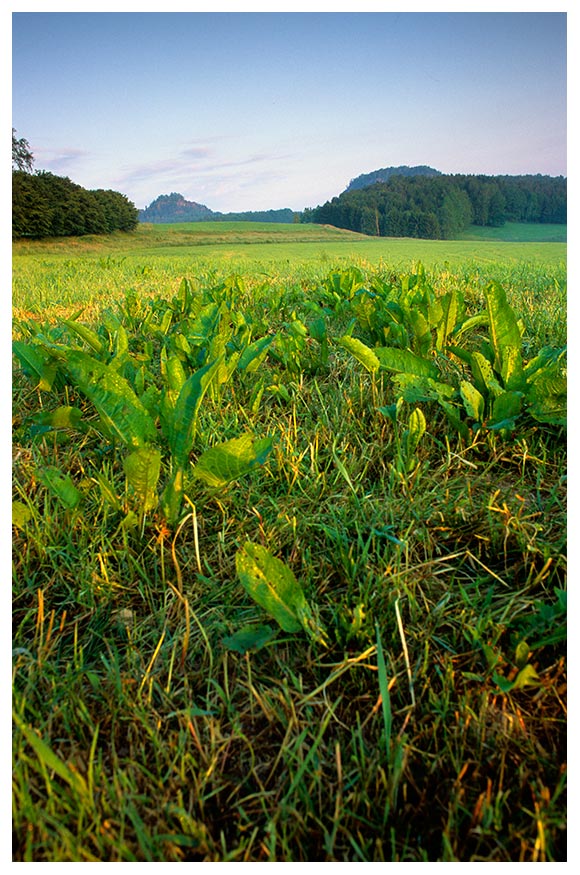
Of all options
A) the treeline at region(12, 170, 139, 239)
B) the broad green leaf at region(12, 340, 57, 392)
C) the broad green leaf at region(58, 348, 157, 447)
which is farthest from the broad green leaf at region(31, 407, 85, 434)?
the treeline at region(12, 170, 139, 239)

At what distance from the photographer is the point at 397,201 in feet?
166

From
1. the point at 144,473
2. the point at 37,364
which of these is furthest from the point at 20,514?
the point at 37,364

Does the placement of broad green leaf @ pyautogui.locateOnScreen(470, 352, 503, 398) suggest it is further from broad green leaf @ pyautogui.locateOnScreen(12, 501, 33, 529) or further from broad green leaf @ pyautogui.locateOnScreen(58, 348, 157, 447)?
broad green leaf @ pyautogui.locateOnScreen(12, 501, 33, 529)

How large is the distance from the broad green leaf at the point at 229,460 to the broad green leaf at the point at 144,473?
12 centimetres

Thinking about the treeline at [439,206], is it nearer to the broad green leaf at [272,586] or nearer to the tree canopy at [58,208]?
the tree canopy at [58,208]

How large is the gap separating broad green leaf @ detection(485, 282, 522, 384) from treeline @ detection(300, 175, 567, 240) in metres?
50.7

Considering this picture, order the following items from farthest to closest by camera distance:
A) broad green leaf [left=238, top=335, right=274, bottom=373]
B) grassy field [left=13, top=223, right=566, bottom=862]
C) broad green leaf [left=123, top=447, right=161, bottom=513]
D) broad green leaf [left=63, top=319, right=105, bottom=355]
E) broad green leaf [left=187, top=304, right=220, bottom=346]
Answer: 1. broad green leaf [left=187, top=304, right=220, bottom=346]
2. broad green leaf [left=63, top=319, right=105, bottom=355]
3. broad green leaf [left=238, top=335, right=274, bottom=373]
4. broad green leaf [left=123, top=447, right=161, bottom=513]
5. grassy field [left=13, top=223, right=566, bottom=862]

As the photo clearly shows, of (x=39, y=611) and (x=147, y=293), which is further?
(x=147, y=293)

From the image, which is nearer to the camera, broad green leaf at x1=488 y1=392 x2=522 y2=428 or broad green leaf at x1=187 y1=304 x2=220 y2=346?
broad green leaf at x1=488 y1=392 x2=522 y2=428

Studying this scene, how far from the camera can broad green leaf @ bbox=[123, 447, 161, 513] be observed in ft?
4.23

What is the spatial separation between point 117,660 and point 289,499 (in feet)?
2.09

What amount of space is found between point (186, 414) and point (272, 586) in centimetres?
66
